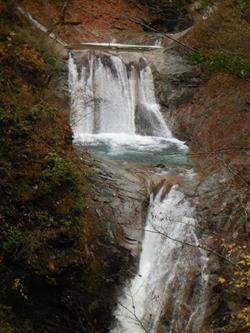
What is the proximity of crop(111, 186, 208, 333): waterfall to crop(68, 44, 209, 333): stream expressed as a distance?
0.6 inches

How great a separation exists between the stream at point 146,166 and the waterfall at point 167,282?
0.02 meters

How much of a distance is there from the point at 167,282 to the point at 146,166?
3272 mm

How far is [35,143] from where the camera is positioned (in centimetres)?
915

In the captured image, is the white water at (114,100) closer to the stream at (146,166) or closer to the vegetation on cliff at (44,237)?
the stream at (146,166)

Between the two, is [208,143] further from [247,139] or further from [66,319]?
[66,319]

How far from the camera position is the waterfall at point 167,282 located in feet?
27.5

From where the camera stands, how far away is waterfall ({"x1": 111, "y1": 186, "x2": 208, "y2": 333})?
838 cm

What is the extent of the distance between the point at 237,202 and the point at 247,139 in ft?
11.1

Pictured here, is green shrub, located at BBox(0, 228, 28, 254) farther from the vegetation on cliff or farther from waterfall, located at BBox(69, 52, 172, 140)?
waterfall, located at BBox(69, 52, 172, 140)

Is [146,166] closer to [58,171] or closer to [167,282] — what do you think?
[58,171]

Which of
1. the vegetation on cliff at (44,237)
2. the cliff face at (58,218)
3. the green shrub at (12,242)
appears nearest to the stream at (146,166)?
the cliff face at (58,218)

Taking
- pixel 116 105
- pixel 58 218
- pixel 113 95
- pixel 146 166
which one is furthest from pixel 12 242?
pixel 113 95

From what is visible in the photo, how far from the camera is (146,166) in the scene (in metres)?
11.5

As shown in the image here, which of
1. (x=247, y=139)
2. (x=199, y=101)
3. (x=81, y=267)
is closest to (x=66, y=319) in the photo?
(x=81, y=267)
